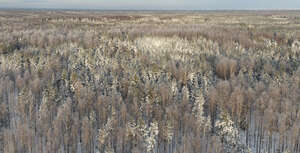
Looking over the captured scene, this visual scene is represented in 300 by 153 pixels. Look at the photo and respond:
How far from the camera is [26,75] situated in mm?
13391

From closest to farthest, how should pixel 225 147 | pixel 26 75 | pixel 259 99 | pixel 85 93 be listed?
pixel 225 147, pixel 259 99, pixel 85 93, pixel 26 75

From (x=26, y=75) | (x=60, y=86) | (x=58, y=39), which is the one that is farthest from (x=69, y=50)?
(x=60, y=86)

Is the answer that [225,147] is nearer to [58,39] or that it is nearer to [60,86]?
[60,86]

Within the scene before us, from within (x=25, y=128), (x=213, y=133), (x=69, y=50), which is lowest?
(x=213, y=133)

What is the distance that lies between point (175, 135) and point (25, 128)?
184 inches

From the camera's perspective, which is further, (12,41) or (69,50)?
(12,41)

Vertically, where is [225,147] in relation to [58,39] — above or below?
below

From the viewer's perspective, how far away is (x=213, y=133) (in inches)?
358

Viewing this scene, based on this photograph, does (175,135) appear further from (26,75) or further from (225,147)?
(26,75)

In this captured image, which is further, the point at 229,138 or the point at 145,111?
the point at 145,111

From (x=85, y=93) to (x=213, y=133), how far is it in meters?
5.41

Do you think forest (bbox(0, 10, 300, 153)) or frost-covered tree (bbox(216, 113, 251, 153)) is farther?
forest (bbox(0, 10, 300, 153))

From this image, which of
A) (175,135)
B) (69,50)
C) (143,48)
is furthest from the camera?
(143,48)

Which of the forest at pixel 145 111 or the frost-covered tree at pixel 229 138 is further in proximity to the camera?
the forest at pixel 145 111
